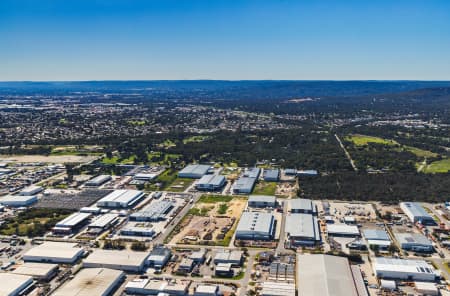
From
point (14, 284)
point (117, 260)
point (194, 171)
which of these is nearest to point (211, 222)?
point (117, 260)

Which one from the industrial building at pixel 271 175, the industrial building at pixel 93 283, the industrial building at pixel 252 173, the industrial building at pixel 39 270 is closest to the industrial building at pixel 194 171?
the industrial building at pixel 252 173

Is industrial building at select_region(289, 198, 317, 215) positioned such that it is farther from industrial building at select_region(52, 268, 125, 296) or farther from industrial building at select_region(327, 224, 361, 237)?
industrial building at select_region(52, 268, 125, 296)

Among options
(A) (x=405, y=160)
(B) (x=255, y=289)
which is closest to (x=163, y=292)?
(B) (x=255, y=289)

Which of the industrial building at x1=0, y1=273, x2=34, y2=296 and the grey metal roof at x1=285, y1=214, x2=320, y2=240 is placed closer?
the industrial building at x1=0, y1=273, x2=34, y2=296

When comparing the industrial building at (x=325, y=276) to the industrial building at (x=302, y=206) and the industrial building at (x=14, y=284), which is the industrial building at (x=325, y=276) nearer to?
the industrial building at (x=302, y=206)

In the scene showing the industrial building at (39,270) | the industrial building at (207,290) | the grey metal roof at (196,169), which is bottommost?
the industrial building at (39,270)

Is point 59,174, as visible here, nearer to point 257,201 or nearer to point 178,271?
point 257,201

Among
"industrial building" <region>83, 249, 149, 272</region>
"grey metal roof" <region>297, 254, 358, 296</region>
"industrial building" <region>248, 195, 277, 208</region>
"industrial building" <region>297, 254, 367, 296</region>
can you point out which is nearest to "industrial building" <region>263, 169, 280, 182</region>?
"industrial building" <region>248, 195, 277, 208</region>
